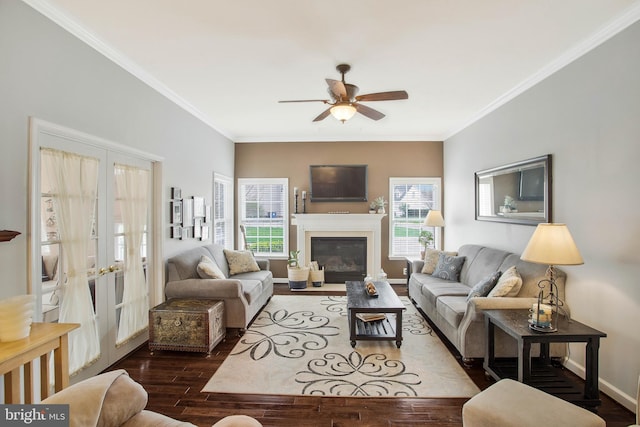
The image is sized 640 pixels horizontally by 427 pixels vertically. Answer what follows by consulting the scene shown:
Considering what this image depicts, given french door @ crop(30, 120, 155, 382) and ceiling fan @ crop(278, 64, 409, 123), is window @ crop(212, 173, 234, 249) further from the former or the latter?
ceiling fan @ crop(278, 64, 409, 123)

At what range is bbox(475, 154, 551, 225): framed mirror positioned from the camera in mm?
3285

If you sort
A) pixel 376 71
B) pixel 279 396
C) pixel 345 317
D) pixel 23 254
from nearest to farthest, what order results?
1. pixel 23 254
2. pixel 279 396
3. pixel 376 71
4. pixel 345 317

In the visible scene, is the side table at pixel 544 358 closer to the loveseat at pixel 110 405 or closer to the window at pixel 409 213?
the loveseat at pixel 110 405

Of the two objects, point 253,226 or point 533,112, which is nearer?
point 533,112

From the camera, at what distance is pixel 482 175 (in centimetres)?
459

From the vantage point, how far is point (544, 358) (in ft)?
9.51

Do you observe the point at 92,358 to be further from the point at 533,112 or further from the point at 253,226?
the point at 533,112

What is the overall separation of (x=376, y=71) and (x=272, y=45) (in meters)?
1.15

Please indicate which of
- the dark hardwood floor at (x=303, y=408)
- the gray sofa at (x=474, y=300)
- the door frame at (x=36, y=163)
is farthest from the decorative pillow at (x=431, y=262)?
the door frame at (x=36, y=163)

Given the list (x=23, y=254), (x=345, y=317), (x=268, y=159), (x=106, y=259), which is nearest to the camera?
(x=23, y=254)

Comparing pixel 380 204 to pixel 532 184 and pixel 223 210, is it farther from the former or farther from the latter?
pixel 223 210

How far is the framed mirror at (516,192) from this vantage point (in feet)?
10.8

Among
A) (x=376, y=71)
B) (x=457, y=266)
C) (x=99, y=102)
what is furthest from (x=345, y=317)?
(x=99, y=102)

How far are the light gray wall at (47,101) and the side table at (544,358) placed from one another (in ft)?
11.9
